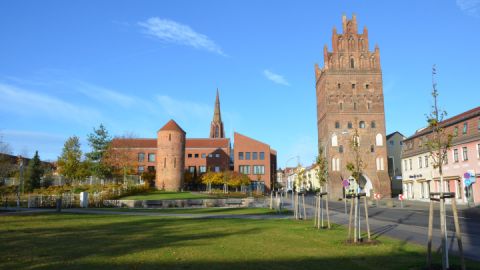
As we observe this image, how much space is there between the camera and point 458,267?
28.8 feet

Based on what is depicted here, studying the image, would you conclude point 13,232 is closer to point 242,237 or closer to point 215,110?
point 242,237

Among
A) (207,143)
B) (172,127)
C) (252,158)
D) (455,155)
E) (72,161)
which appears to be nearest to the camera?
(455,155)

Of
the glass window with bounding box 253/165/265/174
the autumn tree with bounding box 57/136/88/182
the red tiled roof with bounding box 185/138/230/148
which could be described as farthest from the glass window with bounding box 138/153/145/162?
the autumn tree with bounding box 57/136/88/182

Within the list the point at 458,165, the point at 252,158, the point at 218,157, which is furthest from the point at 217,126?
the point at 458,165

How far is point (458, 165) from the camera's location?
45.8 meters

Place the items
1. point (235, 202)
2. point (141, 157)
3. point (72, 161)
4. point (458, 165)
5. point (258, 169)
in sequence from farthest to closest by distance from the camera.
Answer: point (141, 157) < point (258, 169) < point (72, 161) < point (235, 202) < point (458, 165)

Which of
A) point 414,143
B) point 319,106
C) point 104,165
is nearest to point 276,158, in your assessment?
point 319,106

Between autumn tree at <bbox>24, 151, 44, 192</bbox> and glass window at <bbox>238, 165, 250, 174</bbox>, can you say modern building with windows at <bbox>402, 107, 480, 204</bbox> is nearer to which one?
glass window at <bbox>238, 165, 250, 174</bbox>

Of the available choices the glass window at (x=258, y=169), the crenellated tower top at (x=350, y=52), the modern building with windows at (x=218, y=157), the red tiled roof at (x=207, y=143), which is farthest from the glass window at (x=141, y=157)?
the crenellated tower top at (x=350, y=52)

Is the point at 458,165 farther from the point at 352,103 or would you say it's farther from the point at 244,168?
the point at 244,168

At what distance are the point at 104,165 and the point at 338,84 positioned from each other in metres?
41.2

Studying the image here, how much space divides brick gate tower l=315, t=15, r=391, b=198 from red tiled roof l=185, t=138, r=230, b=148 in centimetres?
3570

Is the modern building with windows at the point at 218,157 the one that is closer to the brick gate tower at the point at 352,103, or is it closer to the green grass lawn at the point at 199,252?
the brick gate tower at the point at 352,103

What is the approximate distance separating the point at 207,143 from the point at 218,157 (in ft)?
18.8
